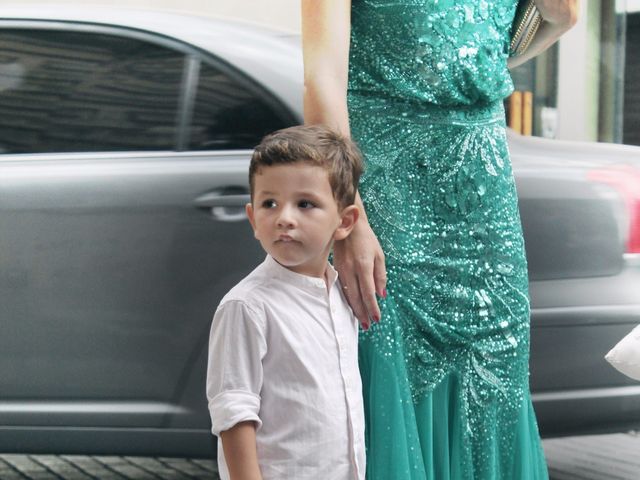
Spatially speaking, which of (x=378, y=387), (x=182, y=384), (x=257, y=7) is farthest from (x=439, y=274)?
(x=257, y=7)

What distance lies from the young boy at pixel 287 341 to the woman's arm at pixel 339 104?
66 millimetres

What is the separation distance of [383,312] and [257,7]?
2.11 meters

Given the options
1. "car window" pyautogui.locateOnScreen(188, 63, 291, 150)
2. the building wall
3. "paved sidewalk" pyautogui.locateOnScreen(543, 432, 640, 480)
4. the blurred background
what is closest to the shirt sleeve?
"car window" pyautogui.locateOnScreen(188, 63, 291, 150)

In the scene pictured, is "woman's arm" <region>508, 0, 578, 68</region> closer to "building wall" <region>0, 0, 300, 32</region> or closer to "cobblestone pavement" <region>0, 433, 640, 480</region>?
"building wall" <region>0, 0, 300, 32</region>

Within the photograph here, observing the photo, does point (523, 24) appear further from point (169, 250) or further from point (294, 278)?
point (169, 250)

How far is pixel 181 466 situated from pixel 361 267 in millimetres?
2321

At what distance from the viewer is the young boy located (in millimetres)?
1820

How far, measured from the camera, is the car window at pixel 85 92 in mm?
3398

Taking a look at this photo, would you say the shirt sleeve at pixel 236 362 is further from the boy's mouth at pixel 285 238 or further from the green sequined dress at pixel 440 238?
the green sequined dress at pixel 440 238

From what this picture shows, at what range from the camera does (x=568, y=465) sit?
13.5ft

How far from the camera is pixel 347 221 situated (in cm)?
194

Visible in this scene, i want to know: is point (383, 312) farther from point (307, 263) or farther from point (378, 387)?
point (307, 263)

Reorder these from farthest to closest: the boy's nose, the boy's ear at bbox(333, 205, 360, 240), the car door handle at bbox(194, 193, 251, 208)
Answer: the car door handle at bbox(194, 193, 251, 208) < the boy's ear at bbox(333, 205, 360, 240) < the boy's nose

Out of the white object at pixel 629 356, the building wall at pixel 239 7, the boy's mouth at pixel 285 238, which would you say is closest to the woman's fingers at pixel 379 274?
the boy's mouth at pixel 285 238
